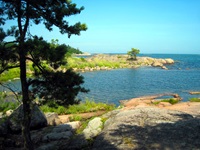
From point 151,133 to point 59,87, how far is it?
3220mm

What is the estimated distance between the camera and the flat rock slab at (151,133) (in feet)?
20.7

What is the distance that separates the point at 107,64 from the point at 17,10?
164 ft

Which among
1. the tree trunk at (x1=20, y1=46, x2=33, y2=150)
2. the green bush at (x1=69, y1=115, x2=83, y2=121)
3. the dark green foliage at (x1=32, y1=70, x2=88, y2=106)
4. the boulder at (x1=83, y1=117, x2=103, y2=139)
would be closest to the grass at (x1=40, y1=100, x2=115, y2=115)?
the green bush at (x1=69, y1=115, x2=83, y2=121)

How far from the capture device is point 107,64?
5638cm

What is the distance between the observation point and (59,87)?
6.88 metres

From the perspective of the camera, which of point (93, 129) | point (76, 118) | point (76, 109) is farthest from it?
point (76, 109)

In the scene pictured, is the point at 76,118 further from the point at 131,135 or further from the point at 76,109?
the point at 131,135

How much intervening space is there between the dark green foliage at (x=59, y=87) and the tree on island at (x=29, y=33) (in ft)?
0.23

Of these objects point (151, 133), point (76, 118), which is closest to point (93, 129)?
point (151, 133)

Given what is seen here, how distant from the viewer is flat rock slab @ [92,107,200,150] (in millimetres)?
6323

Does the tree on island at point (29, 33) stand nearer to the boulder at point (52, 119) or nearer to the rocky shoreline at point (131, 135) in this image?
the rocky shoreline at point (131, 135)

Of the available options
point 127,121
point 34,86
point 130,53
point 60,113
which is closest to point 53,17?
point 34,86

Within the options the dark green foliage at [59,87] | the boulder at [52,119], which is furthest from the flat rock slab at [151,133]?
the boulder at [52,119]

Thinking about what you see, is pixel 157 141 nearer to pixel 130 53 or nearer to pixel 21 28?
pixel 21 28
